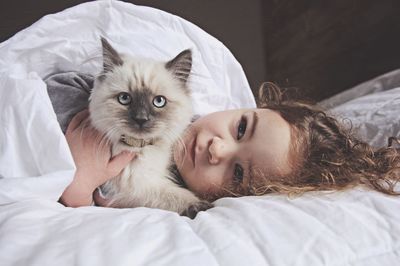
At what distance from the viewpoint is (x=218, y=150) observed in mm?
1073

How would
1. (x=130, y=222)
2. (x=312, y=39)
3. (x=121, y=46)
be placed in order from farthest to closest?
(x=312, y=39) < (x=121, y=46) < (x=130, y=222)

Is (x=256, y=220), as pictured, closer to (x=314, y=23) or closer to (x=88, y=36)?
(x=88, y=36)

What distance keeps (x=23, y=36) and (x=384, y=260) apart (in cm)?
103

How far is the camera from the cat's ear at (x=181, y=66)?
1.02 meters

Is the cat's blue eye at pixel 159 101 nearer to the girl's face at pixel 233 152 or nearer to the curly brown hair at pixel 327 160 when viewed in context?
the girl's face at pixel 233 152

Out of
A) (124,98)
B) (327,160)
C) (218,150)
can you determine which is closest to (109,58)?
(124,98)

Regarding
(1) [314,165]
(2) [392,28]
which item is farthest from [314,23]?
(1) [314,165]

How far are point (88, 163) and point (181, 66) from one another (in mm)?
325

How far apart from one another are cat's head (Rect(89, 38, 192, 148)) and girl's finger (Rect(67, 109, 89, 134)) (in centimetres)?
7

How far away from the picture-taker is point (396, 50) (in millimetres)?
2168

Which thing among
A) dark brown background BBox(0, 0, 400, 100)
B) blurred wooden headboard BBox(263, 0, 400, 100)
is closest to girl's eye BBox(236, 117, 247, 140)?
dark brown background BBox(0, 0, 400, 100)

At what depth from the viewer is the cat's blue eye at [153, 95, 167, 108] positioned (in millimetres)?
972

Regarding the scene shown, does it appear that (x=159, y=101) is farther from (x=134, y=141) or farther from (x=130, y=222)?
(x=130, y=222)

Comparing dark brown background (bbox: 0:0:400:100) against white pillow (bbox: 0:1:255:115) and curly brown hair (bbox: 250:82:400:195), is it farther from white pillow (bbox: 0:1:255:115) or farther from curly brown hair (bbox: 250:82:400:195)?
curly brown hair (bbox: 250:82:400:195)
